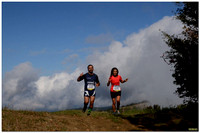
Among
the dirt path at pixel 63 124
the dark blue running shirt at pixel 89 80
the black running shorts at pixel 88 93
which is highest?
the dark blue running shirt at pixel 89 80

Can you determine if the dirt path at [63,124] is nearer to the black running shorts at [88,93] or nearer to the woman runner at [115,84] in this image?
the black running shorts at [88,93]

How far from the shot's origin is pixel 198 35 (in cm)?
1142

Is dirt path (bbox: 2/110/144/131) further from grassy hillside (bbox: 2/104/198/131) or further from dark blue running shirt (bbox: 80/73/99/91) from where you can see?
dark blue running shirt (bbox: 80/73/99/91)

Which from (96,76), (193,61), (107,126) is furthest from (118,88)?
(193,61)

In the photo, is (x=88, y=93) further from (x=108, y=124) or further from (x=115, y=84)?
(x=108, y=124)

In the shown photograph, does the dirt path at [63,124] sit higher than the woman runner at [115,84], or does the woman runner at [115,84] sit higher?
the woman runner at [115,84]

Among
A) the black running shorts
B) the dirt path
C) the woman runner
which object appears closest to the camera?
the dirt path

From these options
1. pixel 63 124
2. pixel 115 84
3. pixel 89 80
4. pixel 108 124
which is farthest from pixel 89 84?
pixel 63 124

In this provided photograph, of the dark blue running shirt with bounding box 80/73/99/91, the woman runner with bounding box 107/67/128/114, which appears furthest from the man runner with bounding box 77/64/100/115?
the woman runner with bounding box 107/67/128/114

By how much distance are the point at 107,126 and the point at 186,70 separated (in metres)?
5.56

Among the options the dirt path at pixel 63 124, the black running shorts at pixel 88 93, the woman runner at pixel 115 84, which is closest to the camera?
the dirt path at pixel 63 124

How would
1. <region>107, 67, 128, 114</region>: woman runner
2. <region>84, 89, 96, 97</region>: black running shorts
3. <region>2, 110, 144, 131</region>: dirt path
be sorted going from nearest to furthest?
1. <region>2, 110, 144, 131</region>: dirt path
2. <region>84, 89, 96, 97</region>: black running shorts
3. <region>107, 67, 128, 114</region>: woman runner

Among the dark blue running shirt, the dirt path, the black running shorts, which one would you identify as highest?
the dark blue running shirt

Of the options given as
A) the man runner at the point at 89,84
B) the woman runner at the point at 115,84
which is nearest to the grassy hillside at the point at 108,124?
the man runner at the point at 89,84
